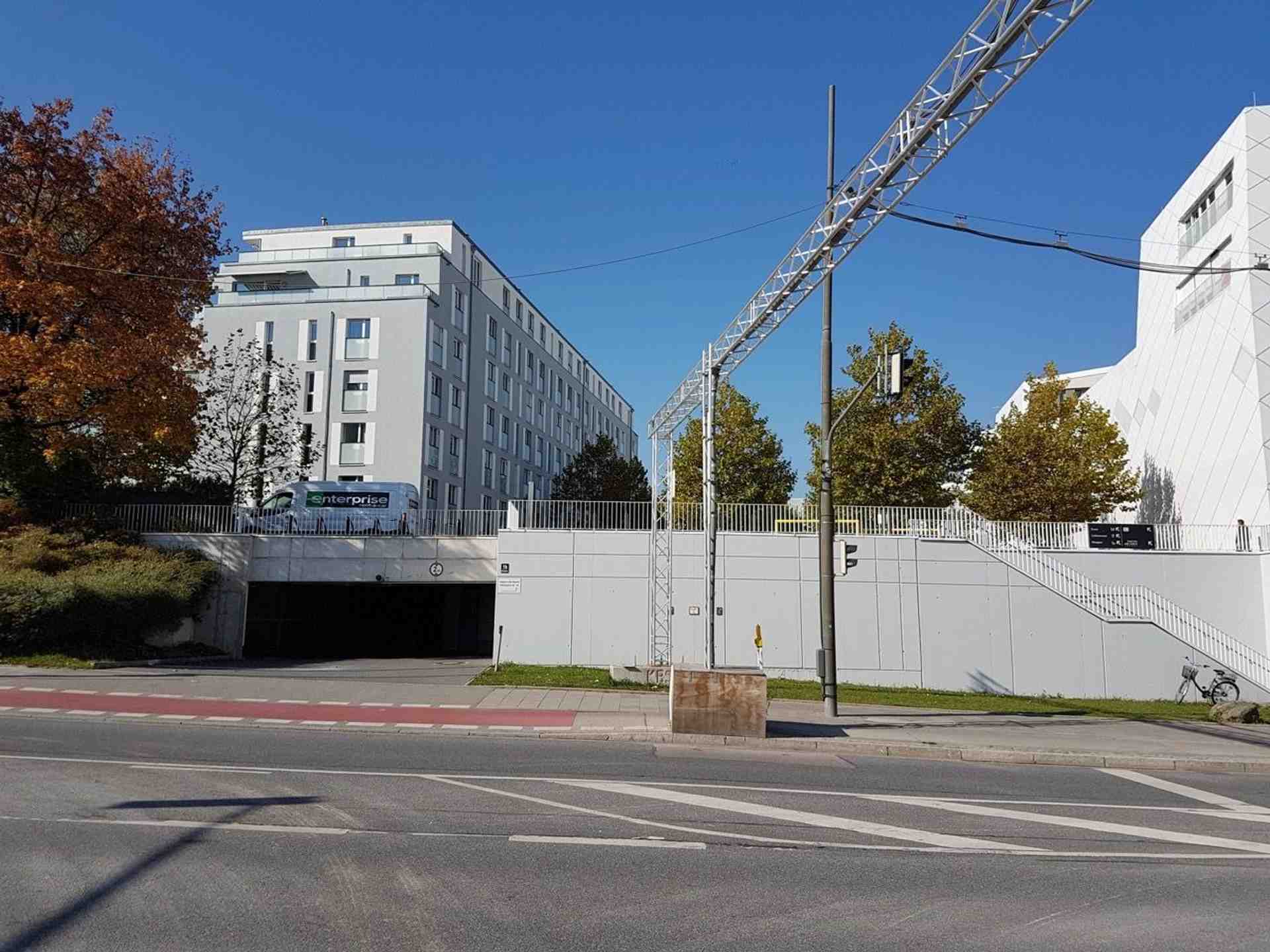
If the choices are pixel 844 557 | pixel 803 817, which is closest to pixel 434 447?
pixel 844 557

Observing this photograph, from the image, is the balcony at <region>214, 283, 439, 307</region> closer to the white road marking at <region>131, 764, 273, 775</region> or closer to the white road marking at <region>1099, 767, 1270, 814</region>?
the white road marking at <region>131, 764, 273, 775</region>

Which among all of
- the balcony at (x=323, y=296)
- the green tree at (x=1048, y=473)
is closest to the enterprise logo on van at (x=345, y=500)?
the balcony at (x=323, y=296)

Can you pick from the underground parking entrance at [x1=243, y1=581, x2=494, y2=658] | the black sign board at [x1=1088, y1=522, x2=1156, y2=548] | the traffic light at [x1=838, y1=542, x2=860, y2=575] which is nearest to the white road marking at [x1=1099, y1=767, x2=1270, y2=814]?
the traffic light at [x1=838, y1=542, x2=860, y2=575]

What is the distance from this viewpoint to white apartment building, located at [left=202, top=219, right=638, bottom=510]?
143 feet

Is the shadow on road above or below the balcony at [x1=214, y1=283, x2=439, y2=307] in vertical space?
below

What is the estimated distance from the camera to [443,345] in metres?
46.1

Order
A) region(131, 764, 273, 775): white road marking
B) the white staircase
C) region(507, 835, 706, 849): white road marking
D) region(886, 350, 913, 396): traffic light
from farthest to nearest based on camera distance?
the white staircase
region(886, 350, 913, 396): traffic light
region(131, 764, 273, 775): white road marking
region(507, 835, 706, 849): white road marking

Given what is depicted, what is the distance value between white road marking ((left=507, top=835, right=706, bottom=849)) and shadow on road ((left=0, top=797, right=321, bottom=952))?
90.1 inches

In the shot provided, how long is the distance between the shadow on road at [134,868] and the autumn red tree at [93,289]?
59.9 feet

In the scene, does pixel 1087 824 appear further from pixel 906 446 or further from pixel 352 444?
pixel 352 444

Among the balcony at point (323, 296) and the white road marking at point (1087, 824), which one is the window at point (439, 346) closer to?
the balcony at point (323, 296)

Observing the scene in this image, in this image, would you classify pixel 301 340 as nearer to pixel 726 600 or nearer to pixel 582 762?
pixel 726 600

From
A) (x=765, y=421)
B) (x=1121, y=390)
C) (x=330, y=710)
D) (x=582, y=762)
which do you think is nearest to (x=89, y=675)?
(x=330, y=710)

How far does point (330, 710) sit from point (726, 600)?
472 inches
